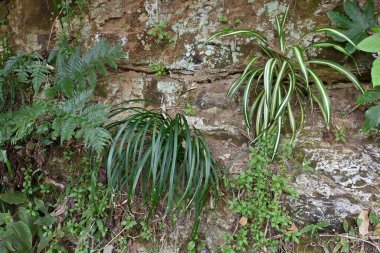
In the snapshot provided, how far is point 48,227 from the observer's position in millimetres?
2555

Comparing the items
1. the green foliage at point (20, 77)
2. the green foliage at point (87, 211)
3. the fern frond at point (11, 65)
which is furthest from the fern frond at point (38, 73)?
the green foliage at point (87, 211)

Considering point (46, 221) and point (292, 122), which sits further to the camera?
point (46, 221)

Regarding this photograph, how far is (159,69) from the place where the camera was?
8.66 ft

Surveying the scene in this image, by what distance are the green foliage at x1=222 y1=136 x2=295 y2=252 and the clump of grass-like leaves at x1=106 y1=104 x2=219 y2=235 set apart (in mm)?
180

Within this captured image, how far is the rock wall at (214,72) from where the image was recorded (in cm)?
212

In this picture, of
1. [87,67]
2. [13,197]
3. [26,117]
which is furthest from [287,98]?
[13,197]

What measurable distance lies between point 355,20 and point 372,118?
584mm

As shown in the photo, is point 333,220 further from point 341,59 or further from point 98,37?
point 98,37

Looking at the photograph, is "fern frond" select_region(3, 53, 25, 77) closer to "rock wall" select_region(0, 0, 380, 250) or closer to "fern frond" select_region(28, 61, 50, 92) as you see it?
"fern frond" select_region(28, 61, 50, 92)

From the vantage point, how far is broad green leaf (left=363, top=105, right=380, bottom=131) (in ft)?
6.46

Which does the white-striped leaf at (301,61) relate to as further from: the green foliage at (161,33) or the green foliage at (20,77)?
the green foliage at (20,77)

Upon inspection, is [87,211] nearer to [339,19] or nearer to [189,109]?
[189,109]

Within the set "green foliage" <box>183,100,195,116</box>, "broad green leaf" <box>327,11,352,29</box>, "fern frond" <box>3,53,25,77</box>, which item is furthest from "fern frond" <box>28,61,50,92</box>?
"broad green leaf" <box>327,11,352,29</box>

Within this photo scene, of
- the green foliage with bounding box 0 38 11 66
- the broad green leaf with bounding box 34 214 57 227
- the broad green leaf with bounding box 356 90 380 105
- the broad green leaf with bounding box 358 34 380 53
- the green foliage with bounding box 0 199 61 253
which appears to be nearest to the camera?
the broad green leaf with bounding box 358 34 380 53
